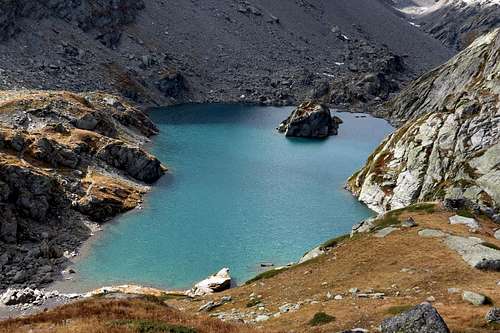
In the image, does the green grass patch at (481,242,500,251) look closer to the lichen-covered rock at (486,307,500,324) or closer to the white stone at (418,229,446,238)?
the white stone at (418,229,446,238)

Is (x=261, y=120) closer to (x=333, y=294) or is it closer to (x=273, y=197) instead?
(x=273, y=197)

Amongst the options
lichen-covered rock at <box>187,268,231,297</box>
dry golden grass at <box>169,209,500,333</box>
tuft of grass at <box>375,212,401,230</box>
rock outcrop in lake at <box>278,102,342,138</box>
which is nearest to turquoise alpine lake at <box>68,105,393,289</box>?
lichen-covered rock at <box>187,268,231,297</box>

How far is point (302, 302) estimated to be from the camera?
3753cm

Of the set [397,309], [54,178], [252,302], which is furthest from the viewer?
[54,178]

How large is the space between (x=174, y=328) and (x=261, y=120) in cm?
15689

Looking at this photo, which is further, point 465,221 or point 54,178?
point 54,178

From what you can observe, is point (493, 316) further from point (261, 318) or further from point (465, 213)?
point (465, 213)

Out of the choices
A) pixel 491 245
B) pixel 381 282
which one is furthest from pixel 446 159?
pixel 381 282

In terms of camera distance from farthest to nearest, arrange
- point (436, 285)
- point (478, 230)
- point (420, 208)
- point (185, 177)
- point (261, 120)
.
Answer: point (261, 120), point (185, 177), point (420, 208), point (478, 230), point (436, 285)

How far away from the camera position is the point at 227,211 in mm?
82875

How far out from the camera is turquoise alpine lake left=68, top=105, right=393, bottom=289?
64875mm

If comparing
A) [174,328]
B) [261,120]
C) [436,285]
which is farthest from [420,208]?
[261,120]

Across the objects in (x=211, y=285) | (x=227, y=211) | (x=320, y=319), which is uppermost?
(x=227, y=211)

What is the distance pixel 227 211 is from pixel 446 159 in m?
38.9
